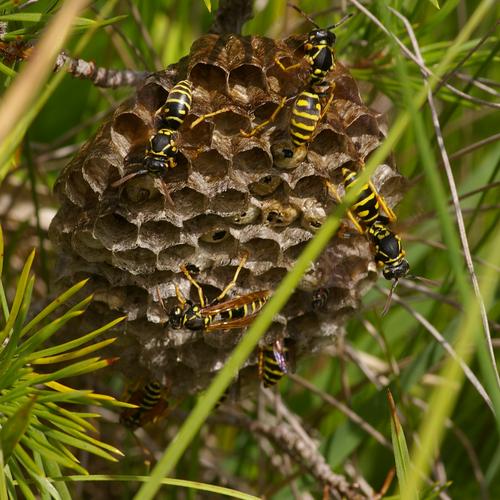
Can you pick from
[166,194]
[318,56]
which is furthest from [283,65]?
[166,194]

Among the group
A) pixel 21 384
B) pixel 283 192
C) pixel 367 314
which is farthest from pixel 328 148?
pixel 367 314

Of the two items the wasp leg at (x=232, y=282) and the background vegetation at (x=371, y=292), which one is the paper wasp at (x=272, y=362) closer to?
the wasp leg at (x=232, y=282)

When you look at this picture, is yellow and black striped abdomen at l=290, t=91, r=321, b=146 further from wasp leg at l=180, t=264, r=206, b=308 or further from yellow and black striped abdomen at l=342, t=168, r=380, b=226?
wasp leg at l=180, t=264, r=206, b=308

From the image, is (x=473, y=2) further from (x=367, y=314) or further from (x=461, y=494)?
(x=461, y=494)

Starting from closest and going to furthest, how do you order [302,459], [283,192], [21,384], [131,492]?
1. [21,384]
2. [283,192]
3. [302,459]
4. [131,492]

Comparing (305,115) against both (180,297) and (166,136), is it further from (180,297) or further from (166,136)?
(180,297)

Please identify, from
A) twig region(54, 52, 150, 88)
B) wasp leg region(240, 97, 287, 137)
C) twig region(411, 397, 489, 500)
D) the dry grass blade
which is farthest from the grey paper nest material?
twig region(411, 397, 489, 500)
